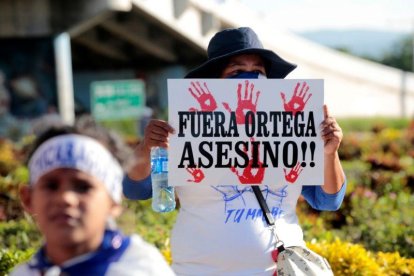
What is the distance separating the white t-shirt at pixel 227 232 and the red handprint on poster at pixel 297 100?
1.09 feet

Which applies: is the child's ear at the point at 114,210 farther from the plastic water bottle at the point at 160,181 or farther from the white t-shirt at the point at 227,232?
the plastic water bottle at the point at 160,181

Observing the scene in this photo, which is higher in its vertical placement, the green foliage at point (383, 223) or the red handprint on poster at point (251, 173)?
the red handprint on poster at point (251, 173)

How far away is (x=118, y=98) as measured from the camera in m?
15.1

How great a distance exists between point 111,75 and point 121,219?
90.0 feet

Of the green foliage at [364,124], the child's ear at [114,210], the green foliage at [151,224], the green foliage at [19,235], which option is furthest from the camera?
the green foliage at [364,124]

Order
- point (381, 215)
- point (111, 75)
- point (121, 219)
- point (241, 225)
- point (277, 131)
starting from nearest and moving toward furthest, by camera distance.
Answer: point (121, 219), point (241, 225), point (277, 131), point (381, 215), point (111, 75)

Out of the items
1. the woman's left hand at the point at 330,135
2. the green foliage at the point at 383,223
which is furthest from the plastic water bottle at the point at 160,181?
the green foliage at the point at 383,223

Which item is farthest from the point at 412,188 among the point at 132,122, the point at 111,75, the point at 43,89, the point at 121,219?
the point at 111,75

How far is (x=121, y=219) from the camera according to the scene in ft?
8.58

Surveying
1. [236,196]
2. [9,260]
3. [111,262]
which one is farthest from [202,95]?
[9,260]

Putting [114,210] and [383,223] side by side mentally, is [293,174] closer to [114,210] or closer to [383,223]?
[114,210]

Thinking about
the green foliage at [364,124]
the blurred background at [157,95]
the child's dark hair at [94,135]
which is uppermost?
the child's dark hair at [94,135]

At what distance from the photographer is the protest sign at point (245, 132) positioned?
3.24m

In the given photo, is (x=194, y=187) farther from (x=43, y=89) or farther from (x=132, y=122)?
(x=132, y=122)
